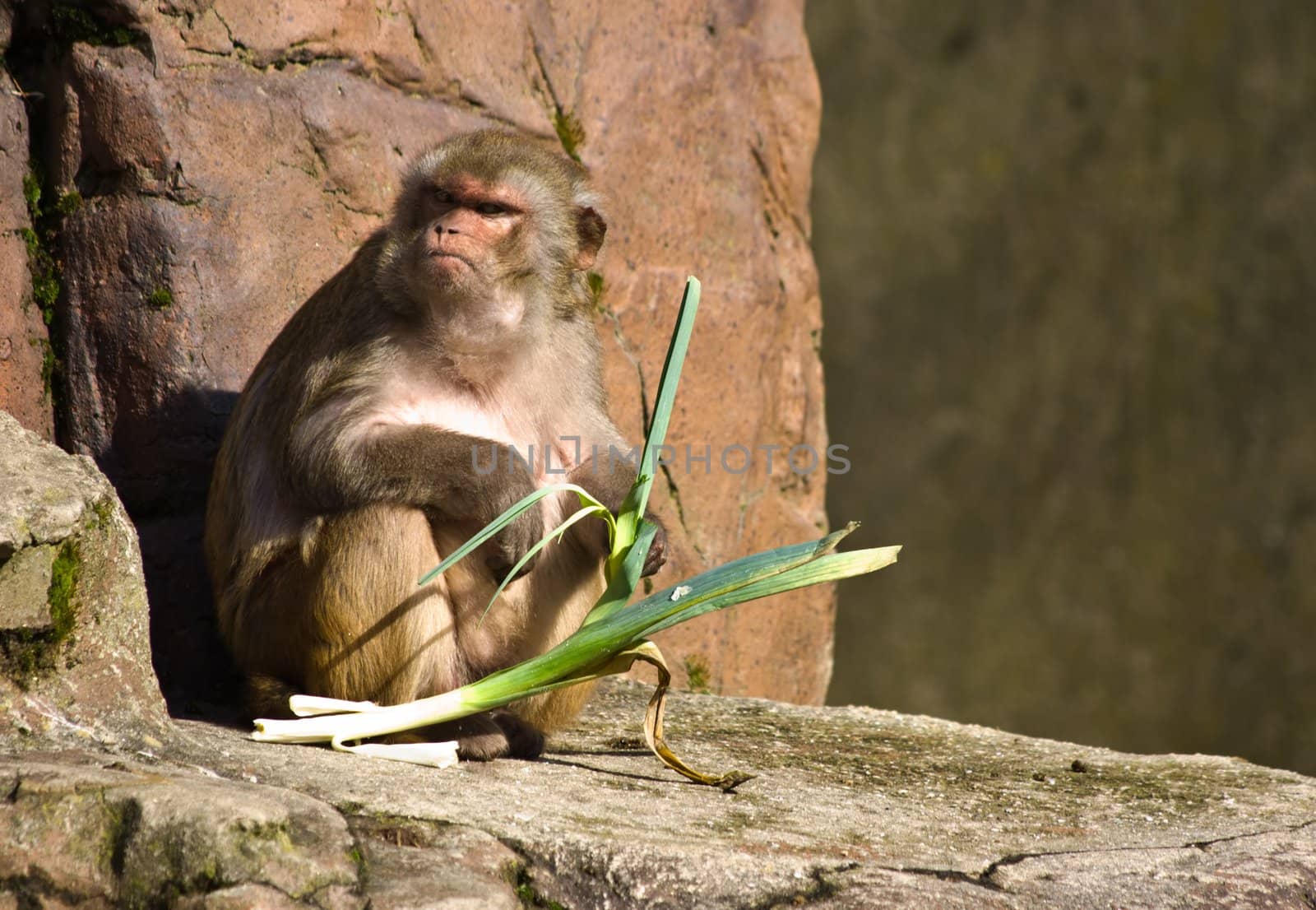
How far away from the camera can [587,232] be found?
181 inches

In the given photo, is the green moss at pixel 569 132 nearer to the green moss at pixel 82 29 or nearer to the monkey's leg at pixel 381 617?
the green moss at pixel 82 29

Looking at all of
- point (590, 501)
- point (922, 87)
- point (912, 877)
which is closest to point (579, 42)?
point (590, 501)

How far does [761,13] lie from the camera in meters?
6.52

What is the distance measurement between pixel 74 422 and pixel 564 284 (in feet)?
5.17

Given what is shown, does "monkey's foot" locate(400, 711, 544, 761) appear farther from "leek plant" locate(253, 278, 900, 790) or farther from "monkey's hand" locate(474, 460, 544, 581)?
"monkey's hand" locate(474, 460, 544, 581)

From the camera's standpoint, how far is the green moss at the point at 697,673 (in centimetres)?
605

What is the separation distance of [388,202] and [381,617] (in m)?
1.97

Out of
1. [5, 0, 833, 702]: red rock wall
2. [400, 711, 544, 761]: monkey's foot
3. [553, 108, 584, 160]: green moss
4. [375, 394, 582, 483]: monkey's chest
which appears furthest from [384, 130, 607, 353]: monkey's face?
[553, 108, 584, 160]: green moss

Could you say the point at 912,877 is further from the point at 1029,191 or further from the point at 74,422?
the point at 1029,191

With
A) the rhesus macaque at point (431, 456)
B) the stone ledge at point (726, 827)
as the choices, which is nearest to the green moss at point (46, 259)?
the rhesus macaque at point (431, 456)

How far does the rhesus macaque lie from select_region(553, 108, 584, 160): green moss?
3.97ft

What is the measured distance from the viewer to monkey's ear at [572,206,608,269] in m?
4.59

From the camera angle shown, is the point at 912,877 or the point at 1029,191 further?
the point at 1029,191

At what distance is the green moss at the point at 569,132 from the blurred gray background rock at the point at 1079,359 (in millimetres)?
5367
